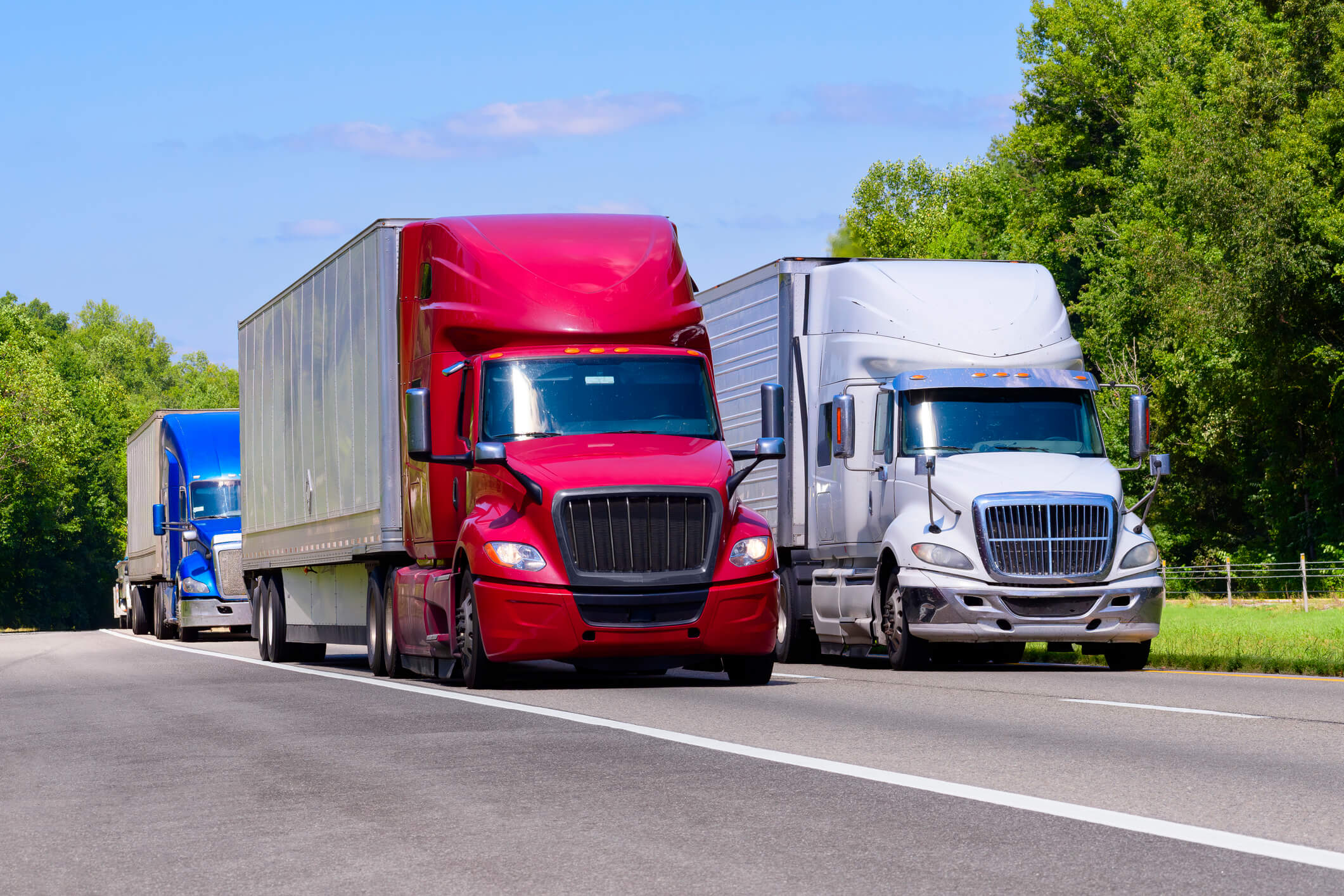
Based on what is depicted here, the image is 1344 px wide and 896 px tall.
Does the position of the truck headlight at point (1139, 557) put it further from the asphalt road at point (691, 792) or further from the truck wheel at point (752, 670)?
the truck wheel at point (752, 670)

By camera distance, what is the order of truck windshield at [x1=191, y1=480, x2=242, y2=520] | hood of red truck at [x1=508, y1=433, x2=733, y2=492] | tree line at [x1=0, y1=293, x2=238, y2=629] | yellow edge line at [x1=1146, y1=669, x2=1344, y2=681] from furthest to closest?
1. tree line at [x1=0, y1=293, x2=238, y2=629]
2. truck windshield at [x1=191, y1=480, x2=242, y2=520]
3. yellow edge line at [x1=1146, y1=669, x2=1344, y2=681]
4. hood of red truck at [x1=508, y1=433, x2=733, y2=492]

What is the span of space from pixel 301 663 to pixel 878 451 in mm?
8797

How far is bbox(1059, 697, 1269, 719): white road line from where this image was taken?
1258 centimetres

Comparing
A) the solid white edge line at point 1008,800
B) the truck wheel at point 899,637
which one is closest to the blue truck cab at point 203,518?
the truck wheel at point 899,637

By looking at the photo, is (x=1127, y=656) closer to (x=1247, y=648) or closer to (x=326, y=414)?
(x=1247, y=648)

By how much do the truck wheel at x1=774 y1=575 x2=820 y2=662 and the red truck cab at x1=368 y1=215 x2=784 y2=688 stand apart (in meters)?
4.28

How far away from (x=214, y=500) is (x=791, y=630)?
17.2m

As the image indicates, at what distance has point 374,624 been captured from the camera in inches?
796

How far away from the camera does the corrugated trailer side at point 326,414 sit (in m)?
19.0

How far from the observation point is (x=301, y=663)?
24734 mm

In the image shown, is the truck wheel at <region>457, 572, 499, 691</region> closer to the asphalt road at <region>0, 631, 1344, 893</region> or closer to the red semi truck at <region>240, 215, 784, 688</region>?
the red semi truck at <region>240, 215, 784, 688</region>

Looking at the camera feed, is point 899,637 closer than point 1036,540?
No

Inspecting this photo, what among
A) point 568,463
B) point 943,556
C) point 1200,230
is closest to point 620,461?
point 568,463

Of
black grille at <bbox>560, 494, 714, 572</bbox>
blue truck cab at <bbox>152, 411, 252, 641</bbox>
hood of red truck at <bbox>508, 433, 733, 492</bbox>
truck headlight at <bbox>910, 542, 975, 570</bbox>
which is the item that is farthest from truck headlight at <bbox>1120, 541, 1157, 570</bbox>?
blue truck cab at <bbox>152, 411, 252, 641</bbox>
